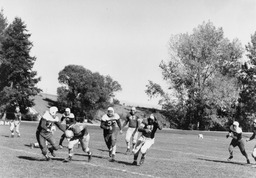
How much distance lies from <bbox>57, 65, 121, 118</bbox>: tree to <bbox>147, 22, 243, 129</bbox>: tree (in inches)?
1013

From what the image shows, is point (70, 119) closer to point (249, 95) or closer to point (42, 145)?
point (42, 145)

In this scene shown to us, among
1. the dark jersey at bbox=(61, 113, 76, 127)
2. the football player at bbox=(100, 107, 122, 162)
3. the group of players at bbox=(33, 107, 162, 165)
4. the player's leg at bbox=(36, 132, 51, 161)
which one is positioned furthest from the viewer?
the dark jersey at bbox=(61, 113, 76, 127)

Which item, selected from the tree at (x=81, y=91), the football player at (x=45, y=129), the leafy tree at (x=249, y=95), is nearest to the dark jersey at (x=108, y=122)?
the football player at (x=45, y=129)

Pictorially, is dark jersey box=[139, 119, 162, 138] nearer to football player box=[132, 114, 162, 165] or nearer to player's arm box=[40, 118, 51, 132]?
football player box=[132, 114, 162, 165]

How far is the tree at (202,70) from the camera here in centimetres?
6106

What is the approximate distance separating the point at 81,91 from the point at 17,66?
23.1 metres

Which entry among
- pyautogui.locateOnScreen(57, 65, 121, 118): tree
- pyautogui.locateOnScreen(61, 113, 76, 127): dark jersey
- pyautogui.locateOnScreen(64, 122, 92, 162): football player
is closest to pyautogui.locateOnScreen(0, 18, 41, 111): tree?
pyautogui.locateOnScreen(57, 65, 121, 118): tree

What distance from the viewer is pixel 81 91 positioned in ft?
291

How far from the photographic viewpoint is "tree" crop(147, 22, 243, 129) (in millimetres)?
61062

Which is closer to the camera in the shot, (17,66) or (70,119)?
(70,119)

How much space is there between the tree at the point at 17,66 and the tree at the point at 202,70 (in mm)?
23385

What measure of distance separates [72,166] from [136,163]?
2.65m

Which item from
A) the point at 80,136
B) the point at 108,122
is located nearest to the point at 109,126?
the point at 108,122

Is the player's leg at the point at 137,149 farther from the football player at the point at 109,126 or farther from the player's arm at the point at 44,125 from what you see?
the player's arm at the point at 44,125
